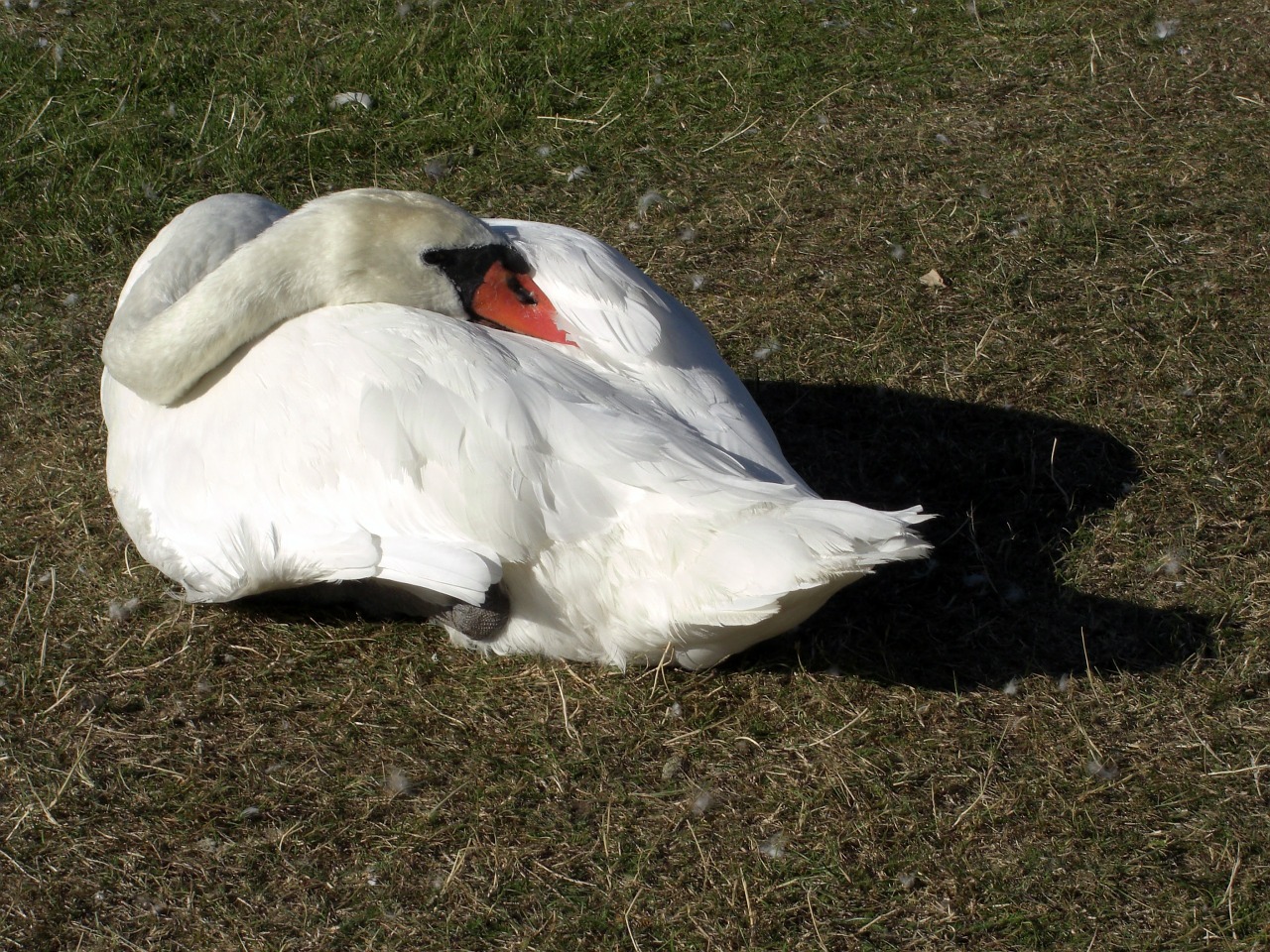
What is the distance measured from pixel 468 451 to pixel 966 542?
1618 mm

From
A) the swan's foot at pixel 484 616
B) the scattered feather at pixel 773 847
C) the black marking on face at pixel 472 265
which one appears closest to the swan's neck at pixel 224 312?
the black marking on face at pixel 472 265

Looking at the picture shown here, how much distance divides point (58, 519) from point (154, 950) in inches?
63.3

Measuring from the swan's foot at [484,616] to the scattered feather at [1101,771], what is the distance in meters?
1.44

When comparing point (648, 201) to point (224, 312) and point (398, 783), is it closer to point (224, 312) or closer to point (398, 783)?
point (224, 312)

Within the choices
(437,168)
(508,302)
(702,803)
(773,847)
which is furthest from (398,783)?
(437,168)

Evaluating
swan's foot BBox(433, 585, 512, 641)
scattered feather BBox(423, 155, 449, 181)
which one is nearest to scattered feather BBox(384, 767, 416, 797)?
swan's foot BBox(433, 585, 512, 641)

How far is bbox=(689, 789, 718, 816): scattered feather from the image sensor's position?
3.05m

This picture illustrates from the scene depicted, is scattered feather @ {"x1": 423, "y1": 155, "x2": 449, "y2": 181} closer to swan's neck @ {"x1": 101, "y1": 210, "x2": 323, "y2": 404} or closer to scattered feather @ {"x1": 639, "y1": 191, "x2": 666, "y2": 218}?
scattered feather @ {"x1": 639, "y1": 191, "x2": 666, "y2": 218}

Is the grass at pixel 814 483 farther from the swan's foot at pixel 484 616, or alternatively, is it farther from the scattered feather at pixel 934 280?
the swan's foot at pixel 484 616

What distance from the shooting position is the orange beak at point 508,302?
3.39m

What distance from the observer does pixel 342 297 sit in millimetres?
3367

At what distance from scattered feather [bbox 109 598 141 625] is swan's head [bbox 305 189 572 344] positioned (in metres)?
1.03

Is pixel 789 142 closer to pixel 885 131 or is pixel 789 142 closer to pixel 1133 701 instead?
pixel 885 131

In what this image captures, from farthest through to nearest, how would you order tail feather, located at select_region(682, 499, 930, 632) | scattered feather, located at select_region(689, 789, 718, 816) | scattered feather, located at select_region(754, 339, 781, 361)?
1. scattered feather, located at select_region(754, 339, 781, 361)
2. scattered feather, located at select_region(689, 789, 718, 816)
3. tail feather, located at select_region(682, 499, 930, 632)
